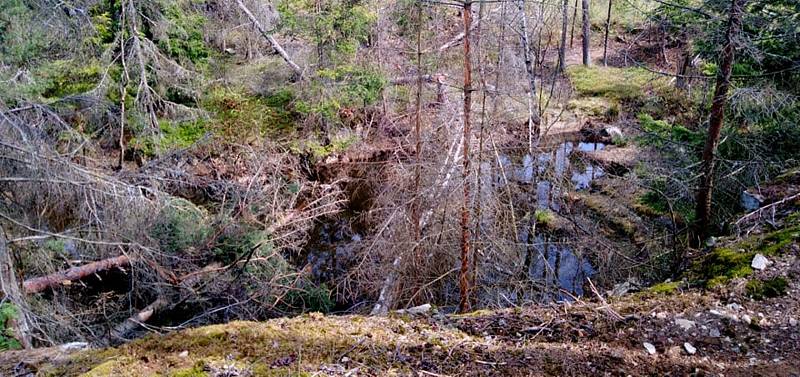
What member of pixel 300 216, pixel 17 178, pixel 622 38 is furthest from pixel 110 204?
pixel 622 38

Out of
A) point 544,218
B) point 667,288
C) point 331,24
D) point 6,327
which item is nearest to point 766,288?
point 667,288

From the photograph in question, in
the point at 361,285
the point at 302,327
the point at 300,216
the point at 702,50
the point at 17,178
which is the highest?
the point at 702,50

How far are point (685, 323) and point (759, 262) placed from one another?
1053mm

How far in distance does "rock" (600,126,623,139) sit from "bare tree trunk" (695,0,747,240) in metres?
9.15

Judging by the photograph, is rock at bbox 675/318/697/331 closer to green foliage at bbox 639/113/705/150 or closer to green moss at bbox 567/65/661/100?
green foliage at bbox 639/113/705/150

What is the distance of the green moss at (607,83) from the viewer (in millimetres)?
16688

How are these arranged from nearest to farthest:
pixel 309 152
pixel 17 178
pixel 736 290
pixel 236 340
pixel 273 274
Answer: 1. pixel 236 340
2. pixel 736 290
3. pixel 17 178
4. pixel 273 274
5. pixel 309 152

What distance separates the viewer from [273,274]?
7.50 meters

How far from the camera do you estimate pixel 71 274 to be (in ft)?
21.7

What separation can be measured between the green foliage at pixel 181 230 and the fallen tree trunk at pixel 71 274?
0.52m

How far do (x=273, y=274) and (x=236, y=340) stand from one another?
208 inches

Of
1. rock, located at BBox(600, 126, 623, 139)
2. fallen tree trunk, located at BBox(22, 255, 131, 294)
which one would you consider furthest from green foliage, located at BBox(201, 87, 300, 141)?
rock, located at BBox(600, 126, 623, 139)

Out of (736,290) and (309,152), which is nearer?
(736,290)

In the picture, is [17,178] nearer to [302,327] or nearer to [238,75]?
[302,327]
